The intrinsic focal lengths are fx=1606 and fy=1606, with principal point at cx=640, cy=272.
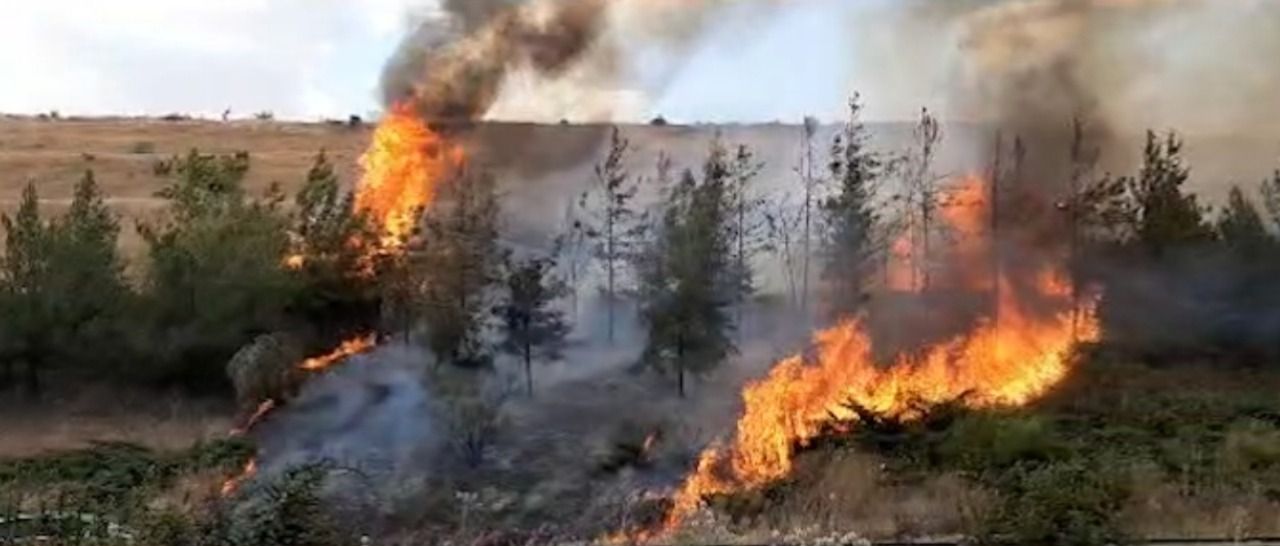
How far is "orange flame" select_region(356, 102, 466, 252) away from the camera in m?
31.4

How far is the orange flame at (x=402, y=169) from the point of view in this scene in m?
31.4

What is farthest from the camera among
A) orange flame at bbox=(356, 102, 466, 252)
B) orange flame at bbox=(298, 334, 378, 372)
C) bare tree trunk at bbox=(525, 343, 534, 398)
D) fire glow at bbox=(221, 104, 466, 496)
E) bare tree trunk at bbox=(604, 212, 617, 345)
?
bare tree trunk at bbox=(604, 212, 617, 345)

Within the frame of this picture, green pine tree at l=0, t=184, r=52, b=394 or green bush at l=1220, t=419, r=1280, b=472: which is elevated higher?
green pine tree at l=0, t=184, r=52, b=394

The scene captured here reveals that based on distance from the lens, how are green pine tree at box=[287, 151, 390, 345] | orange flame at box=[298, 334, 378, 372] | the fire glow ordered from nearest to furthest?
orange flame at box=[298, 334, 378, 372] → the fire glow → green pine tree at box=[287, 151, 390, 345]

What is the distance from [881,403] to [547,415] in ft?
18.5

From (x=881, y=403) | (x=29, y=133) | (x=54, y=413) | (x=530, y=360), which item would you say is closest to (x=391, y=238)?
(x=530, y=360)

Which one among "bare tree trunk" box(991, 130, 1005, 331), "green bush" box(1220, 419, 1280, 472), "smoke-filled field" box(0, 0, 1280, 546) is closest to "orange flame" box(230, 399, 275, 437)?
"smoke-filled field" box(0, 0, 1280, 546)

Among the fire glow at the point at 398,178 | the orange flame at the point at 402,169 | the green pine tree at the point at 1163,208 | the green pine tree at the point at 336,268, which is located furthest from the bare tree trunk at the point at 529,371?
the green pine tree at the point at 1163,208

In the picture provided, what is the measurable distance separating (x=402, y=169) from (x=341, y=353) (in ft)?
13.3

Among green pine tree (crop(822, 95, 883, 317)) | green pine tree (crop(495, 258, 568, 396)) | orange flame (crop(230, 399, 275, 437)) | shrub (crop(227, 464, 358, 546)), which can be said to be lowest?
orange flame (crop(230, 399, 275, 437))

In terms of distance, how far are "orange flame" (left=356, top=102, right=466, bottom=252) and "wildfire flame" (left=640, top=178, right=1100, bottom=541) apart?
8.56 meters

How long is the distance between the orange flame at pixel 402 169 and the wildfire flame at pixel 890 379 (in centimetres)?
856

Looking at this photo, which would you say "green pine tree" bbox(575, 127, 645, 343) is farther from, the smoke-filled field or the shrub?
the shrub

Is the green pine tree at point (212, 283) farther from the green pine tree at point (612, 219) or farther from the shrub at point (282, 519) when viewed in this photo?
the shrub at point (282, 519)
